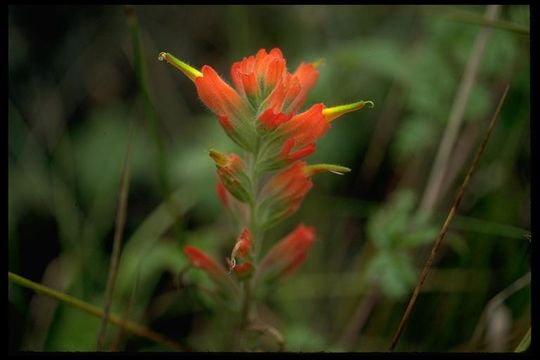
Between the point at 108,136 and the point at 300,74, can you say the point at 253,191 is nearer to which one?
the point at 300,74

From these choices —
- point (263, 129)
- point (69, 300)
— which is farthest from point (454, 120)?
point (69, 300)

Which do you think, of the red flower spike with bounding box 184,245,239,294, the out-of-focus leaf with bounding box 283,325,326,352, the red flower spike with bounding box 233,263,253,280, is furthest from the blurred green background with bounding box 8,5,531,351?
the red flower spike with bounding box 233,263,253,280

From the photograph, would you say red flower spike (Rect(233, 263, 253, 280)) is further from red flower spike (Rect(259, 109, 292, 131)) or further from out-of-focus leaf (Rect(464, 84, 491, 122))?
out-of-focus leaf (Rect(464, 84, 491, 122))

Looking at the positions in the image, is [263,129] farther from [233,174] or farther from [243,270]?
[243,270]

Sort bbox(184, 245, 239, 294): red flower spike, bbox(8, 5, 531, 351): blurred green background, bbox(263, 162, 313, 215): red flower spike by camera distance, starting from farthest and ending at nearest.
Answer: bbox(8, 5, 531, 351): blurred green background → bbox(184, 245, 239, 294): red flower spike → bbox(263, 162, 313, 215): red flower spike

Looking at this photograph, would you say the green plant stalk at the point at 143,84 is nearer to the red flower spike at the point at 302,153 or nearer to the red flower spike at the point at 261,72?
the red flower spike at the point at 261,72

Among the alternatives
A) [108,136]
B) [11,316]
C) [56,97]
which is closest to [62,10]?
[56,97]

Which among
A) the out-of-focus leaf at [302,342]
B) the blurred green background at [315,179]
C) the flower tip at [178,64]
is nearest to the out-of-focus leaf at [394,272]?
the blurred green background at [315,179]
